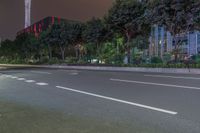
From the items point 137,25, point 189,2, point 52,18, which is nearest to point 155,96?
point 189,2

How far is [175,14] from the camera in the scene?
2247 centimetres

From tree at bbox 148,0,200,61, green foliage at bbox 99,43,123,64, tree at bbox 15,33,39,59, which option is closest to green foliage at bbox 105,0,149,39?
tree at bbox 148,0,200,61

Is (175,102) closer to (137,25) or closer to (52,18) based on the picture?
(137,25)

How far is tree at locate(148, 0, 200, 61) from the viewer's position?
2169 cm

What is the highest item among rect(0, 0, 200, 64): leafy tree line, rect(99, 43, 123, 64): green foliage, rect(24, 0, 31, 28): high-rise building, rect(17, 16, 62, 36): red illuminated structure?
rect(24, 0, 31, 28): high-rise building

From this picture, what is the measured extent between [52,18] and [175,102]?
97364 mm

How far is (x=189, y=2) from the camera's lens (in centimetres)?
2178

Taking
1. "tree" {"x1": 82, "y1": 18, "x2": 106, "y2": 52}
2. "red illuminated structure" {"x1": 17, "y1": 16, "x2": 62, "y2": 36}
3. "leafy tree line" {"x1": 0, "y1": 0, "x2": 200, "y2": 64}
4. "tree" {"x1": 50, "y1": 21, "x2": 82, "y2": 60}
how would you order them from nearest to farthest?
"leafy tree line" {"x1": 0, "y1": 0, "x2": 200, "y2": 64} < "tree" {"x1": 82, "y1": 18, "x2": 106, "y2": 52} < "tree" {"x1": 50, "y1": 21, "x2": 82, "y2": 60} < "red illuminated structure" {"x1": 17, "y1": 16, "x2": 62, "y2": 36}

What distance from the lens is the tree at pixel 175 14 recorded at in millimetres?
21686

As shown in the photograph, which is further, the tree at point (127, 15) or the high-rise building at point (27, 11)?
the high-rise building at point (27, 11)

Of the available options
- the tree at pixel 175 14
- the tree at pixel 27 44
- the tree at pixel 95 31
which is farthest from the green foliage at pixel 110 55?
the tree at pixel 27 44

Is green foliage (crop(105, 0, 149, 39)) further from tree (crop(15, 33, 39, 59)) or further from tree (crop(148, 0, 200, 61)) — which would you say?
tree (crop(15, 33, 39, 59))

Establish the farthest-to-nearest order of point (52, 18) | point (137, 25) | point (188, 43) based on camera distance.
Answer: point (52, 18)
point (188, 43)
point (137, 25)

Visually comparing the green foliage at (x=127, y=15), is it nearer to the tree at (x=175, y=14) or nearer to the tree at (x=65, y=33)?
the tree at (x=175, y=14)
